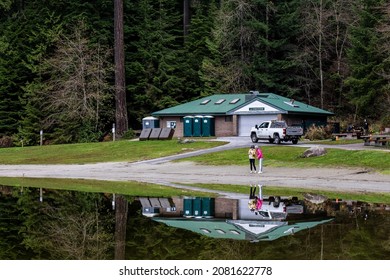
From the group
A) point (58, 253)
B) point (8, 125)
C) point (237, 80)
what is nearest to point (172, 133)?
point (237, 80)

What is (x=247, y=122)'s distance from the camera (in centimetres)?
→ 6303

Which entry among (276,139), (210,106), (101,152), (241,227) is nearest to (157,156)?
(101,152)

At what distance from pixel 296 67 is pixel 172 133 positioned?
2096 cm

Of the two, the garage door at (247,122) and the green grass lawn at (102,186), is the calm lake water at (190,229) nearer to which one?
the green grass lawn at (102,186)

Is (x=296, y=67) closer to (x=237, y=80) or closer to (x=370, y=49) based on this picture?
(x=237, y=80)

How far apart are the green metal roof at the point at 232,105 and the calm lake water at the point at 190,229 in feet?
124

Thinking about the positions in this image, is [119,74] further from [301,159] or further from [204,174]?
[204,174]

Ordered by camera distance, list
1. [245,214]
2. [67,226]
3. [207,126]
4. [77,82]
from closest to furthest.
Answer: [67,226] → [245,214] → [207,126] → [77,82]

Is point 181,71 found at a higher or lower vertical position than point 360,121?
higher

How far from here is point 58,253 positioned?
14258mm

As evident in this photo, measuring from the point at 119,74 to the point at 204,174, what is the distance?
34.6m

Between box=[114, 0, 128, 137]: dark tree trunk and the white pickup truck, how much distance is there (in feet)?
63.9

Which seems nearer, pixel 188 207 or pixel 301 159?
pixel 188 207
